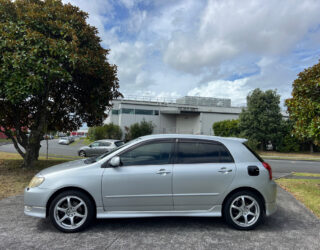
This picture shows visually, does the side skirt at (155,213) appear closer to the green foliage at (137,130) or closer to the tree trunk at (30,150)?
the tree trunk at (30,150)

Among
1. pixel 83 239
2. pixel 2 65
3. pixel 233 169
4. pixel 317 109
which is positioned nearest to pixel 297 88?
pixel 317 109

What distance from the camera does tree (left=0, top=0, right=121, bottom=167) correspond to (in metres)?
7.24

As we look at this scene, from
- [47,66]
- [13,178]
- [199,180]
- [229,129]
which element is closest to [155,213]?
[199,180]

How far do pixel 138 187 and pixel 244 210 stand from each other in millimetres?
1841

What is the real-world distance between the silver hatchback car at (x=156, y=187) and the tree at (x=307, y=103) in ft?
Answer: 13.1

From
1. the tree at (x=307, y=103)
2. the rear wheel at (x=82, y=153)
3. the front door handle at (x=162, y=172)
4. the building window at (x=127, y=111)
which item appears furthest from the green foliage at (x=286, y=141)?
the front door handle at (x=162, y=172)

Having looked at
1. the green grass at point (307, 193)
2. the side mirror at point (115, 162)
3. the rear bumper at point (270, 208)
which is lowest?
the green grass at point (307, 193)

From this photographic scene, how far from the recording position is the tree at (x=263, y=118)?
29391 mm

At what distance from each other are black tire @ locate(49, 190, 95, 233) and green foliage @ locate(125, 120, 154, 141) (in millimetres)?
38623

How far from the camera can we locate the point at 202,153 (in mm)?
4184

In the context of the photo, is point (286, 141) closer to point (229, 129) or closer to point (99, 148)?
point (229, 129)

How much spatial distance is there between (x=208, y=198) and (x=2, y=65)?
7.21 metres

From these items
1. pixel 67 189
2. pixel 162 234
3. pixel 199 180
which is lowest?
pixel 162 234

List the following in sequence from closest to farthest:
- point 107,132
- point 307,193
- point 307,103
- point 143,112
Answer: point 307,193 < point 307,103 < point 107,132 < point 143,112
